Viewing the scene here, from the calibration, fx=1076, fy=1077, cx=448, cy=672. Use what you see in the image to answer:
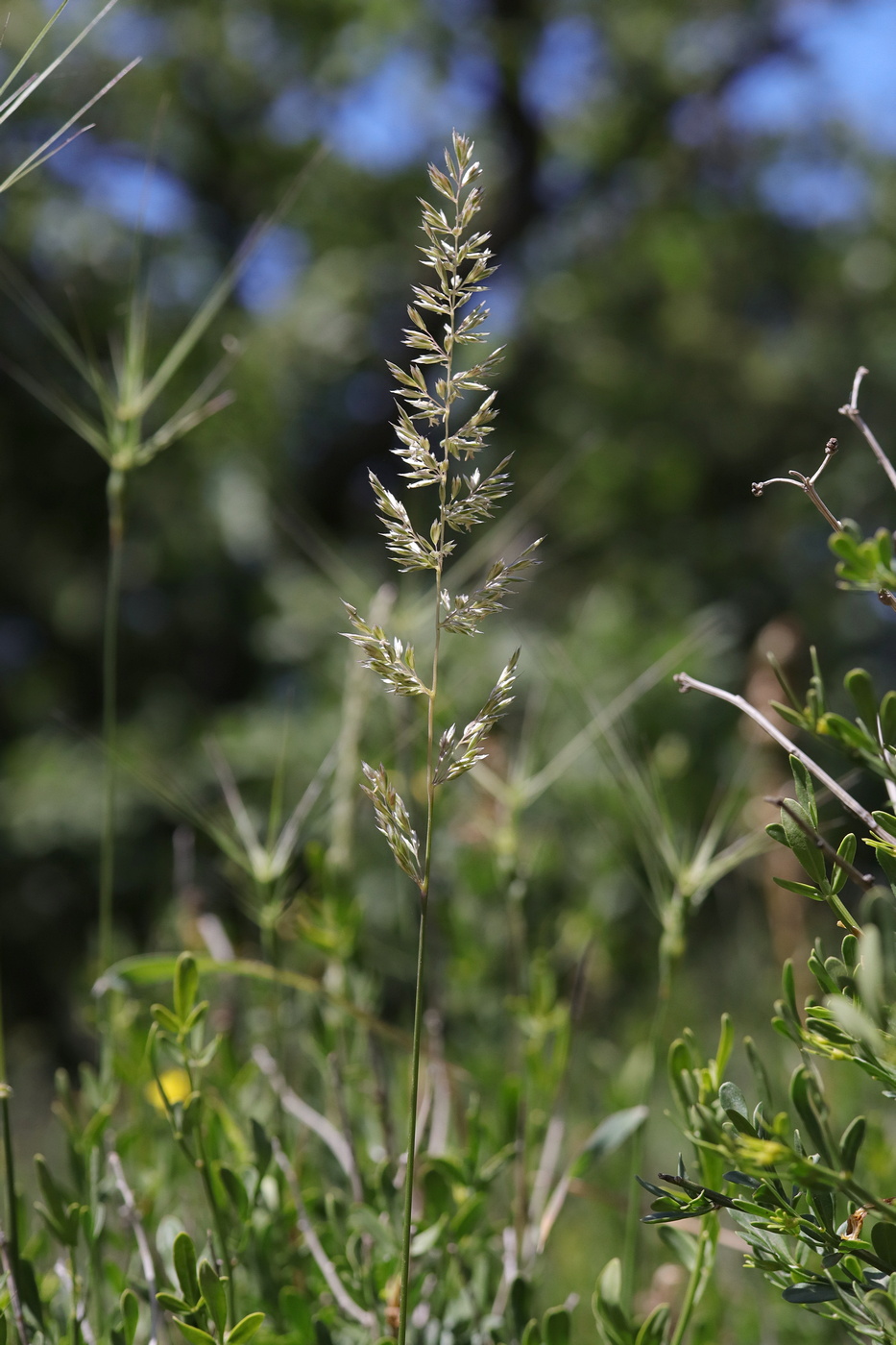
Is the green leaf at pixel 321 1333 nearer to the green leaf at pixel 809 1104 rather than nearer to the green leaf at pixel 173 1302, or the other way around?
the green leaf at pixel 173 1302

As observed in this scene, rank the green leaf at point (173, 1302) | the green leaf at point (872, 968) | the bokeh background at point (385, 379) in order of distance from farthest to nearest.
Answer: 1. the bokeh background at point (385, 379)
2. the green leaf at point (173, 1302)
3. the green leaf at point (872, 968)

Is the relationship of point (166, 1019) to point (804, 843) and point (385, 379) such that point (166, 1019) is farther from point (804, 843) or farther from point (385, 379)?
point (385, 379)

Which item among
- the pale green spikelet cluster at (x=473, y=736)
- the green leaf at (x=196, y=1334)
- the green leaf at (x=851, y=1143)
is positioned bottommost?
the green leaf at (x=851, y=1143)

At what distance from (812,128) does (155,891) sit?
316cm

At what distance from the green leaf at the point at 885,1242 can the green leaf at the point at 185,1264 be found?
0.19m

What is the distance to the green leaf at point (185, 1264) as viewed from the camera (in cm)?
31

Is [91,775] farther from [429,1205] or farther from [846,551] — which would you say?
[846,551]

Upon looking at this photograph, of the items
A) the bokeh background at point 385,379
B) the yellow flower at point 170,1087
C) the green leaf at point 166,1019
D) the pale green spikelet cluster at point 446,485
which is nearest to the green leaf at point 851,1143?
the pale green spikelet cluster at point 446,485

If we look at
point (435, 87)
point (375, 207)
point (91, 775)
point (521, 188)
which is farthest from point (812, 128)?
point (91, 775)

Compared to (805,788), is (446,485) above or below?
above

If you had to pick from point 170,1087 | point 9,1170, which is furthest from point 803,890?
point 170,1087

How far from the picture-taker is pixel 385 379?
324 centimetres

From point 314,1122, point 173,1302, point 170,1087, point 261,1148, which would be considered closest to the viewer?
point 173,1302

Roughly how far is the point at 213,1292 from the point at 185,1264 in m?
0.02
